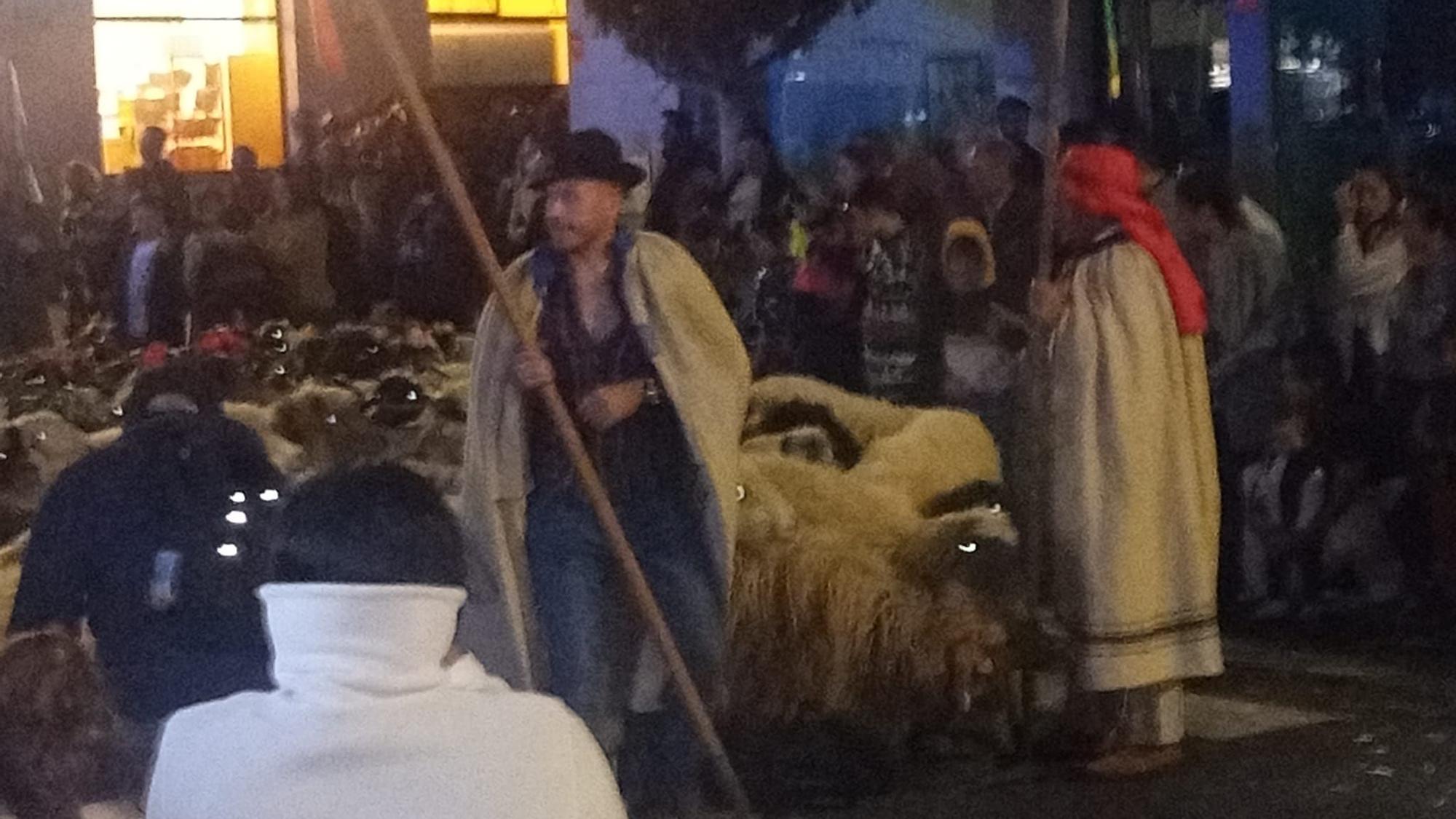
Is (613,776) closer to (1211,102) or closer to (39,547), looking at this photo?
(39,547)

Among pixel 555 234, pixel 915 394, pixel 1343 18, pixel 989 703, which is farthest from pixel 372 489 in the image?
pixel 1343 18

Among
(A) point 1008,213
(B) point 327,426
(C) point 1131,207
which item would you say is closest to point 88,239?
(B) point 327,426

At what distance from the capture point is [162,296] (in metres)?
2.40

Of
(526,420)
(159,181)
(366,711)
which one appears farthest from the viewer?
(526,420)

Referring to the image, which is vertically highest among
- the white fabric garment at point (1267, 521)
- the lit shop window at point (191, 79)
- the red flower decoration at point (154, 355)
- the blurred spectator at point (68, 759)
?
the lit shop window at point (191, 79)

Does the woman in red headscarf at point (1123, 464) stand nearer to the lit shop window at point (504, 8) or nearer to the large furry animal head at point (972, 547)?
the large furry animal head at point (972, 547)

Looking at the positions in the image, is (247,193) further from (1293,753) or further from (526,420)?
(1293,753)

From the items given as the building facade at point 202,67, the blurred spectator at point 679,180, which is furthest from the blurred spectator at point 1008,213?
the building facade at point 202,67

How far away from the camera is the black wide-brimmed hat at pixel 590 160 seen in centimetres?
251

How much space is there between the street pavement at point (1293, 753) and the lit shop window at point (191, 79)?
4.63 feet

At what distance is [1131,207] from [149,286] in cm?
149

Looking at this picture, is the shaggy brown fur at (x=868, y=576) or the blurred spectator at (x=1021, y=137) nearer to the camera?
the shaggy brown fur at (x=868, y=576)

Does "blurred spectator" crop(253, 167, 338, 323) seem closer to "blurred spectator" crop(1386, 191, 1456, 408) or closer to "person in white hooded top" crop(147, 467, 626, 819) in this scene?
"person in white hooded top" crop(147, 467, 626, 819)

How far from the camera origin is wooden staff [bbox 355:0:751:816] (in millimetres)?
2434
